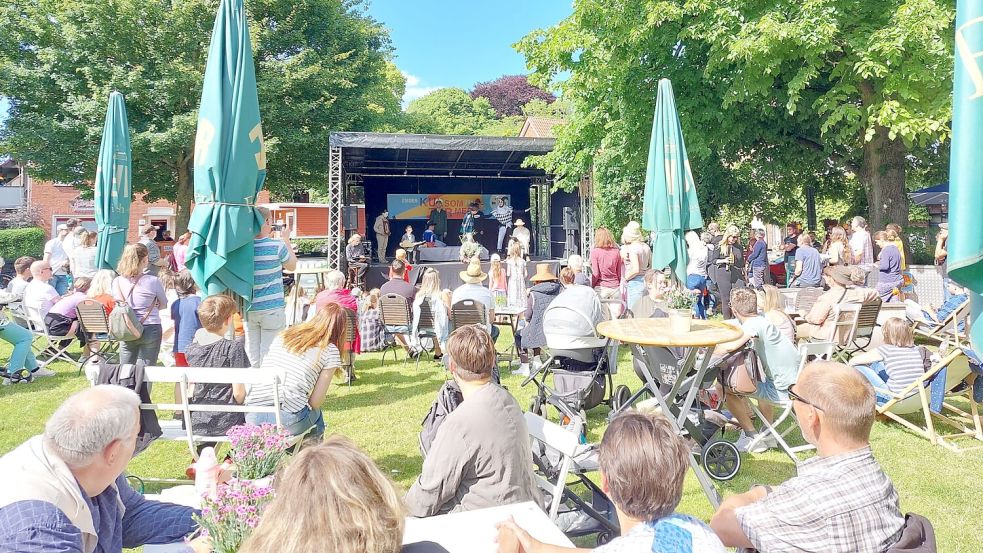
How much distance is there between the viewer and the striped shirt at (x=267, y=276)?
15.3 ft

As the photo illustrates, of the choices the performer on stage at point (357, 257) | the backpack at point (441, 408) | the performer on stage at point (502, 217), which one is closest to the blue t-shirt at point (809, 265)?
the backpack at point (441, 408)

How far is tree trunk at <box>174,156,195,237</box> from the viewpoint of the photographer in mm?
20188

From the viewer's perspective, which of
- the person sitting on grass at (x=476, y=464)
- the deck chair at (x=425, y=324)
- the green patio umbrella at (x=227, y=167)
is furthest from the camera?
the deck chair at (x=425, y=324)

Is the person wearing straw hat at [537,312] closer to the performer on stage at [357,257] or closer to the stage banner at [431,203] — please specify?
the performer on stage at [357,257]

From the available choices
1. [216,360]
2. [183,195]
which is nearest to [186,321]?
[216,360]

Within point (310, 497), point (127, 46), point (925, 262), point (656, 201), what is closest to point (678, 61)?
point (925, 262)

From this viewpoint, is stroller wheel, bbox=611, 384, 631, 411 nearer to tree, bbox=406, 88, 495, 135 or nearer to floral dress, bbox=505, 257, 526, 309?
floral dress, bbox=505, 257, 526, 309

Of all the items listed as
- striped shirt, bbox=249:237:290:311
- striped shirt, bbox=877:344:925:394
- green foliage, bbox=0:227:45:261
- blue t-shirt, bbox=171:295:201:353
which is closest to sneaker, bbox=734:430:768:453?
striped shirt, bbox=877:344:925:394

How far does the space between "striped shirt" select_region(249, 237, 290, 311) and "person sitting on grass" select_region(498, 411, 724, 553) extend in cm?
362

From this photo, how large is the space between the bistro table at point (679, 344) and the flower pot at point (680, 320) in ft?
0.11

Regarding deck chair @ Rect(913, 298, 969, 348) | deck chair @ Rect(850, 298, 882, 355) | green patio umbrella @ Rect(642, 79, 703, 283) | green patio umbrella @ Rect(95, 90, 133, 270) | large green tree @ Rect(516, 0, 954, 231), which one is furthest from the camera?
large green tree @ Rect(516, 0, 954, 231)

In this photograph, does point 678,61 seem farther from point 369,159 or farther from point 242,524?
point 242,524

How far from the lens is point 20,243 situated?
24016 mm

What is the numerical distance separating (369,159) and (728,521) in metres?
16.6
